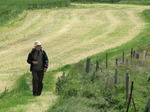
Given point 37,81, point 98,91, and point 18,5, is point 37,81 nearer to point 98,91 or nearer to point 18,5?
point 98,91

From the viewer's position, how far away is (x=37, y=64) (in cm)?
1262

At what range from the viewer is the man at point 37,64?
491 inches

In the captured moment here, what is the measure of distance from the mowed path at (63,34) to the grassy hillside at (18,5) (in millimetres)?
893

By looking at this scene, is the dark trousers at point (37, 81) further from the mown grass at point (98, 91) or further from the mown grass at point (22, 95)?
the mown grass at point (98, 91)

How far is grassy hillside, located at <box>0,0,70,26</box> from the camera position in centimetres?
3892

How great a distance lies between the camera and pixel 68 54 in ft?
82.8

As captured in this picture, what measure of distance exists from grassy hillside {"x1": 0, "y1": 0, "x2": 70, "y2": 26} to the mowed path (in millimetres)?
893

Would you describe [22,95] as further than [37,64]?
Yes

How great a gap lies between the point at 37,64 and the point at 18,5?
3420cm

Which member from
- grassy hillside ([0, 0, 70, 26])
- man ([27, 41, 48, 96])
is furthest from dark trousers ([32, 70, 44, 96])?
grassy hillside ([0, 0, 70, 26])

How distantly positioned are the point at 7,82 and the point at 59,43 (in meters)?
11.7

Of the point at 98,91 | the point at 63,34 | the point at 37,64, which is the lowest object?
the point at 63,34

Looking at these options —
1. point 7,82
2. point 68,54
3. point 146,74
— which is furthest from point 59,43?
point 146,74

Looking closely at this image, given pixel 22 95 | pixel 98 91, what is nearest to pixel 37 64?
pixel 22 95
